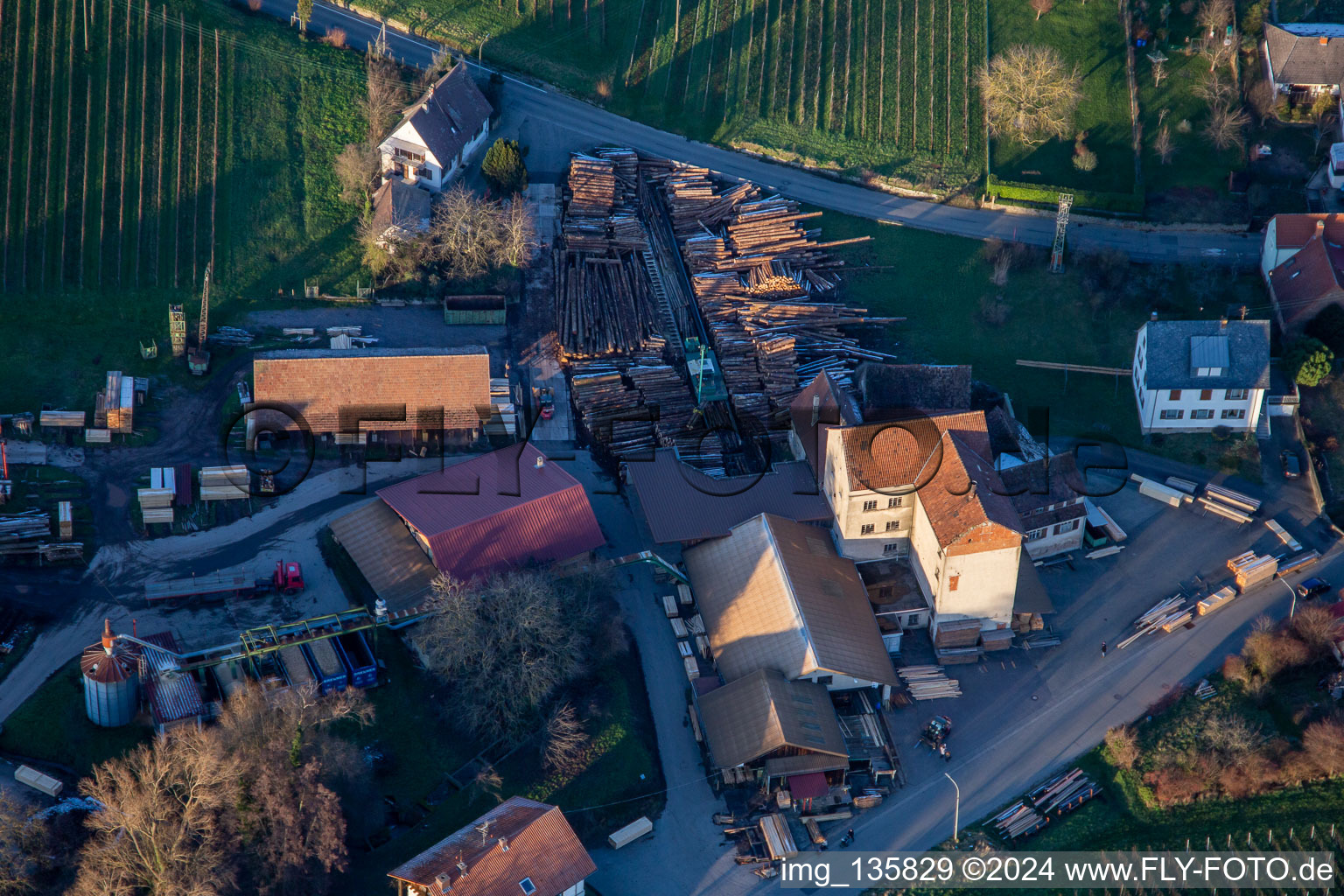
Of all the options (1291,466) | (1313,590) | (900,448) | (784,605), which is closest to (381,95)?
(900,448)

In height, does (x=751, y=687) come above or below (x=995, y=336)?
below

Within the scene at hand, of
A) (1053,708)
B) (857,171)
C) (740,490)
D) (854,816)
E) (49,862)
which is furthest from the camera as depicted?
(857,171)

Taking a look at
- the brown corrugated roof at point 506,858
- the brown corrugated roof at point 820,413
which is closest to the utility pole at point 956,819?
the brown corrugated roof at point 506,858

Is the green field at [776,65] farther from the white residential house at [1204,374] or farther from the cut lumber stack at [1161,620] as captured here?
the cut lumber stack at [1161,620]

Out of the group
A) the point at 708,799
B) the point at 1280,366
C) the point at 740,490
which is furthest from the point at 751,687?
the point at 1280,366

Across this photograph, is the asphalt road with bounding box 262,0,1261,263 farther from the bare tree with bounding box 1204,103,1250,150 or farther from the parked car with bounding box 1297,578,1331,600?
the parked car with bounding box 1297,578,1331,600

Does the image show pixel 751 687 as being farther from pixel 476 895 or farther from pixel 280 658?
pixel 280 658
